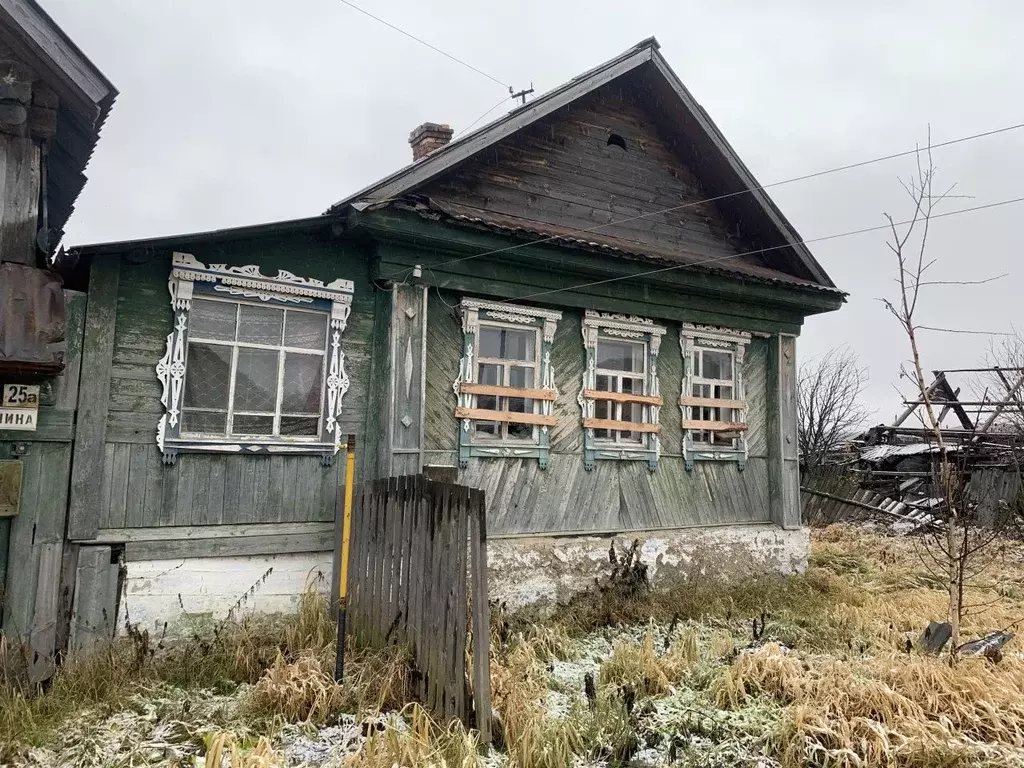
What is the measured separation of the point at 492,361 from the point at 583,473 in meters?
1.75

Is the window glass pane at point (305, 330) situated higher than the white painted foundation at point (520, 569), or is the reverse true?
the window glass pane at point (305, 330)

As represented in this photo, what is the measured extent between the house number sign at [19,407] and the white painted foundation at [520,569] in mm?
1400

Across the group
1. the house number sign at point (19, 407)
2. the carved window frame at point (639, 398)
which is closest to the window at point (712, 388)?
the carved window frame at point (639, 398)

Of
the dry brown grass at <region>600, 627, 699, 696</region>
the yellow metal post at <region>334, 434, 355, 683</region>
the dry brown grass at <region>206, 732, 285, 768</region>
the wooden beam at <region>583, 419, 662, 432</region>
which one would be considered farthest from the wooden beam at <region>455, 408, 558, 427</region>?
the dry brown grass at <region>206, 732, 285, 768</region>

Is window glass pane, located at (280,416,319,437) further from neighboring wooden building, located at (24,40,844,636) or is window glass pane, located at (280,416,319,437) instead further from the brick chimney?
the brick chimney

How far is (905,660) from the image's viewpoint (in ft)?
19.9

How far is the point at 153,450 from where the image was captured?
607 cm

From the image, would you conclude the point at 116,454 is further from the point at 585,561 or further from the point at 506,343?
the point at 585,561

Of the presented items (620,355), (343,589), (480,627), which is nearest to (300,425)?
(343,589)

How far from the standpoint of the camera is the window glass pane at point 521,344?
8.08m

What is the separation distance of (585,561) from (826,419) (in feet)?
73.3

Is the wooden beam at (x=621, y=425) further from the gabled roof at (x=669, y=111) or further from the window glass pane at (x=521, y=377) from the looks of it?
the gabled roof at (x=669, y=111)

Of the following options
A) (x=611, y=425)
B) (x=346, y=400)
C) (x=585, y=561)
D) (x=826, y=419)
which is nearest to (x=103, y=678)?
(x=346, y=400)

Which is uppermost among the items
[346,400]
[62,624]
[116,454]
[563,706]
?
[346,400]
